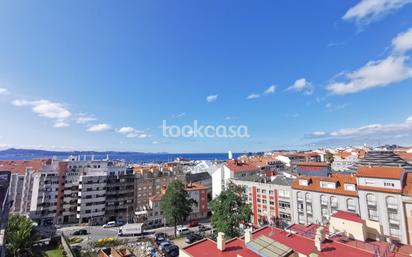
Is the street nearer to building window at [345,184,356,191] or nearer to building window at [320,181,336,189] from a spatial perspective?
building window at [320,181,336,189]

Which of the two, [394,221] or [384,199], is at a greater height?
[384,199]

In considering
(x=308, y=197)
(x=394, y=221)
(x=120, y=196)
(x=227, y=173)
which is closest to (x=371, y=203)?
(x=394, y=221)

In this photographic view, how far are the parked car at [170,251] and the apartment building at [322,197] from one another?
28775mm

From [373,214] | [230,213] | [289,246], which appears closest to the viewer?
[289,246]

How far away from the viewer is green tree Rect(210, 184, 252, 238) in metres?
46.9

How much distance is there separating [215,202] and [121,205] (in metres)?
45.0

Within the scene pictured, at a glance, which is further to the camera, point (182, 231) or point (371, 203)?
point (182, 231)

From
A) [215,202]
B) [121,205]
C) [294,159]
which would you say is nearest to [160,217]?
[121,205]

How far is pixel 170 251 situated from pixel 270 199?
29.1 meters

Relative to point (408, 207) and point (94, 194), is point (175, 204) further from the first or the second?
point (408, 207)

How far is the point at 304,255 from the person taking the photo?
2055 centimetres

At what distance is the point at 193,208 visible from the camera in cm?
7931

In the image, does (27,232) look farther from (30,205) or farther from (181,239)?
(30,205)

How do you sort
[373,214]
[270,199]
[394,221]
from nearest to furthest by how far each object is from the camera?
[394,221]
[373,214]
[270,199]
